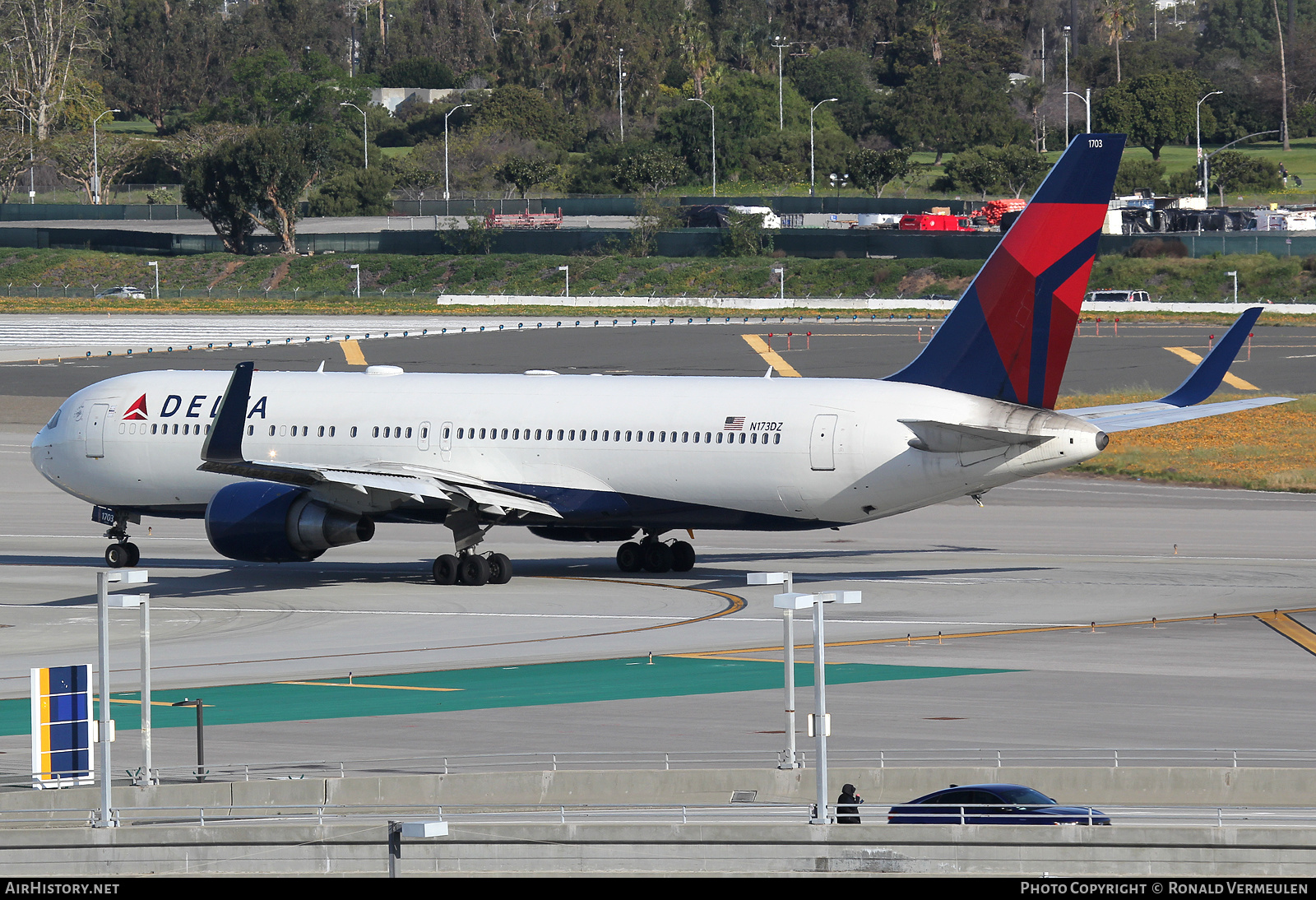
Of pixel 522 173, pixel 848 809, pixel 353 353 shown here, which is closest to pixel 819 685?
pixel 848 809

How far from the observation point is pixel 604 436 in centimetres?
4000

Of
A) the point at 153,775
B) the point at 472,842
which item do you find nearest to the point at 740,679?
the point at 153,775

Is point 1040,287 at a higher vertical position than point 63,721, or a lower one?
higher

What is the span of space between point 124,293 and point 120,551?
341 feet

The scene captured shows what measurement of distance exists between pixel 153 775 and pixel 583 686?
401 inches

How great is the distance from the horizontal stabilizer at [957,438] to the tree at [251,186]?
126762 millimetres

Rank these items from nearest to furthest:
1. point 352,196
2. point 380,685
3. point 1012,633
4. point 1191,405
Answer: point 380,685
point 1012,633
point 1191,405
point 352,196

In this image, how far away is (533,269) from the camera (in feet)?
474

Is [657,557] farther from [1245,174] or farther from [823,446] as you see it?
[1245,174]

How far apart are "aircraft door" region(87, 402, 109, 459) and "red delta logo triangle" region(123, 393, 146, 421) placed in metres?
0.63

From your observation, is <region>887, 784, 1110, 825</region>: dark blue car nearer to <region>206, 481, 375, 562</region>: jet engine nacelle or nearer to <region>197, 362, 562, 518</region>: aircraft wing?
<region>197, 362, 562, 518</region>: aircraft wing

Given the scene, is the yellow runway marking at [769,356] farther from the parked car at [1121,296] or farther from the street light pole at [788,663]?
the street light pole at [788,663]

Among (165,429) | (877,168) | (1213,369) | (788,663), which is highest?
(877,168)

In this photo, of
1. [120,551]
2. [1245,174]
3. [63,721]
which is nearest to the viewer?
[63,721]
